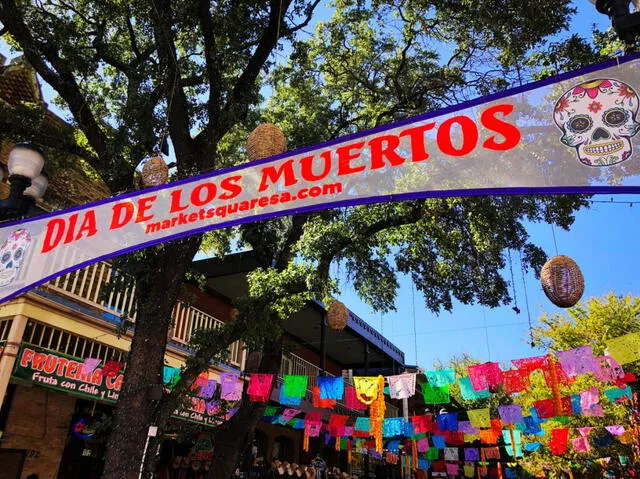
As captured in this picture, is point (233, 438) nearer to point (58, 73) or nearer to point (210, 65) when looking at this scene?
point (210, 65)

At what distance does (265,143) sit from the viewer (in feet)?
19.9

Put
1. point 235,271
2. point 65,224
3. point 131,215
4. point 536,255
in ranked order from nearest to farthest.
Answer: point 131,215 < point 65,224 < point 536,255 < point 235,271

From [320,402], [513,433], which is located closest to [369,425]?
[320,402]

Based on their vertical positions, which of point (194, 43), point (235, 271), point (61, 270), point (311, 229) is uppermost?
point (194, 43)

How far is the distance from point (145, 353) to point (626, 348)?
8.61 m

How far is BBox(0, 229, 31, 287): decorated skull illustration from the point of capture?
5938 mm

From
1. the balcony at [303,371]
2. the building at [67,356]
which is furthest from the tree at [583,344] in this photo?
the building at [67,356]

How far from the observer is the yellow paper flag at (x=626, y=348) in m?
9.24

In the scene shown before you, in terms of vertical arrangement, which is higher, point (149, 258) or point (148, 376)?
point (149, 258)

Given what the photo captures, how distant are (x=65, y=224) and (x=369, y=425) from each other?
1215 centimetres

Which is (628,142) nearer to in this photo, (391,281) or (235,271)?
(391,281)

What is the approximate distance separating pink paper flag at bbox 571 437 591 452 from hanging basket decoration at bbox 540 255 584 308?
8.95 meters

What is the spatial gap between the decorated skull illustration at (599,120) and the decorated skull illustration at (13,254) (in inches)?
232

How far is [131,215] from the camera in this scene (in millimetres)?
5398
